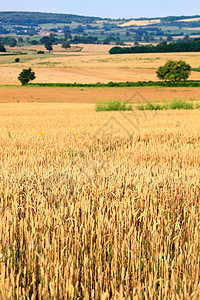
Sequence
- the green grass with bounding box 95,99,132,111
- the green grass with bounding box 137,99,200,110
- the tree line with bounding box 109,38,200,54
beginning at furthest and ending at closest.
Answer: the tree line with bounding box 109,38,200,54
the green grass with bounding box 137,99,200,110
the green grass with bounding box 95,99,132,111

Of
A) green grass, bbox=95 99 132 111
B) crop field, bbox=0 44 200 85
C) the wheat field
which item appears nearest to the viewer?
the wheat field

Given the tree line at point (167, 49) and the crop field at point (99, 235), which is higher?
the tree line at point (167, 49)

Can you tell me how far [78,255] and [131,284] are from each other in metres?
0.51

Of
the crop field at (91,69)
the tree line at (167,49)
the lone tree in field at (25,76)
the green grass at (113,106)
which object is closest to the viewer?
the green grass at (113,106)

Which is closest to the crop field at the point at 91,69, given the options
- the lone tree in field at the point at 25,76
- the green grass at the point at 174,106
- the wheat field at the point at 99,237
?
the lone tree in field at the point at 25,76

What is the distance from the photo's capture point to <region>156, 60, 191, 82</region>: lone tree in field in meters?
81.1

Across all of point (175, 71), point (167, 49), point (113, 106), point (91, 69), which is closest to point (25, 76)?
point (91, 69)

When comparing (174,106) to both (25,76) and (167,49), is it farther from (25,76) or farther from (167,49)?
(167,49)

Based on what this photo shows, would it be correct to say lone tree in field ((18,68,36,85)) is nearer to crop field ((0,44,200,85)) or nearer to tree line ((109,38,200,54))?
crop field ((0,44,200,85))

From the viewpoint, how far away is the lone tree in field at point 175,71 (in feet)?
266

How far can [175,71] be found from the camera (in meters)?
81.2

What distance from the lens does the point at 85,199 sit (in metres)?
4.09

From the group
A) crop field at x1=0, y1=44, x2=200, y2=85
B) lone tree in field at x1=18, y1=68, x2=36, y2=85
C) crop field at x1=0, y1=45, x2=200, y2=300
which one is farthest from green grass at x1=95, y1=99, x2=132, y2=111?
lone tree in field at x1=18, y1=68, x2=36, y2=85

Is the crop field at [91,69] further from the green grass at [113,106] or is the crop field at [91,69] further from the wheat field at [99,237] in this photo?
the wheat field at [99,237]
